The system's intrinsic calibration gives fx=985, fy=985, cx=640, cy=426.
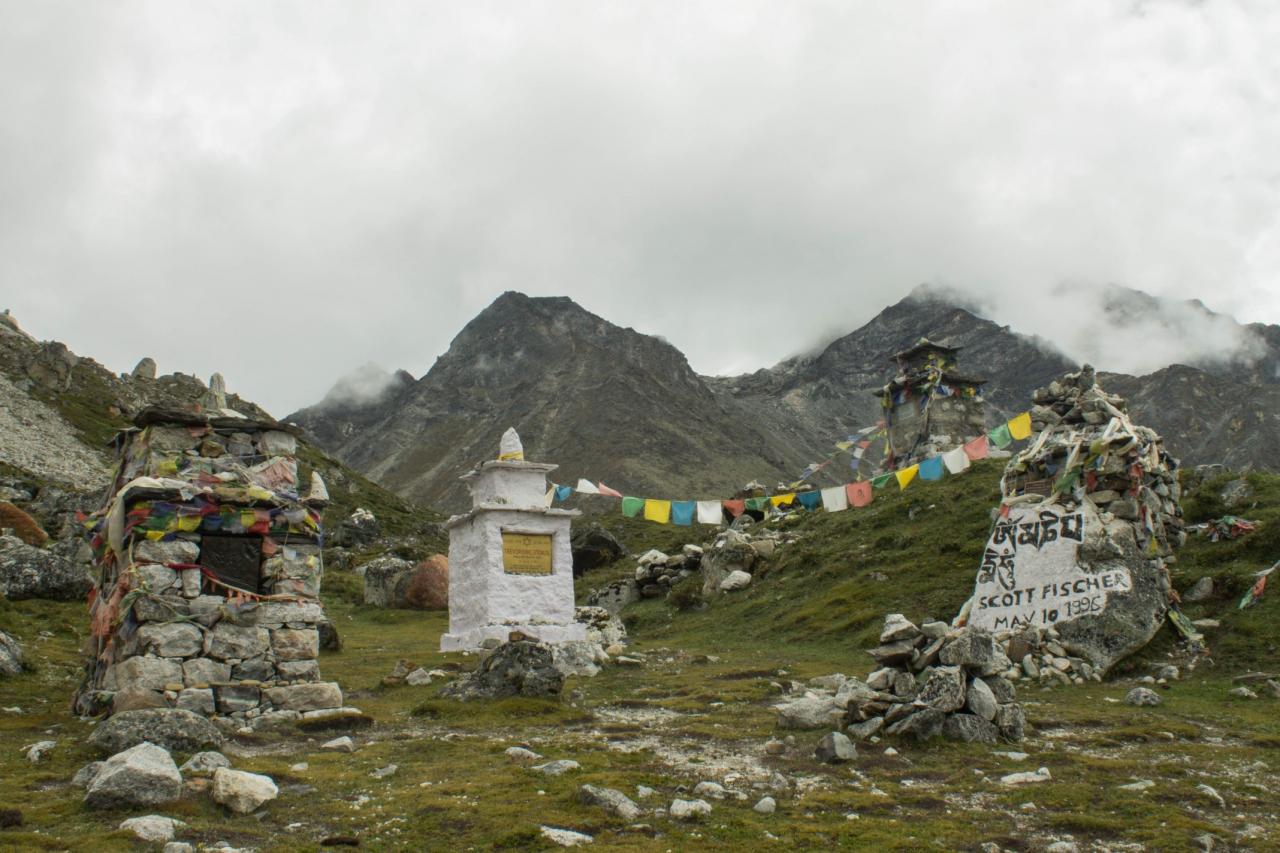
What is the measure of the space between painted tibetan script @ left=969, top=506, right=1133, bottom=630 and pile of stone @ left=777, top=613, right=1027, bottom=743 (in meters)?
5.45

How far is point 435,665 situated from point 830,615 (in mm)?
8841

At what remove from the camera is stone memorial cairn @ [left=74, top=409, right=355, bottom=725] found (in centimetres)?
1202

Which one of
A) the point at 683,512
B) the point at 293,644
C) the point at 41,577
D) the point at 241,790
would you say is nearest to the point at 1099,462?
the point at 683,512

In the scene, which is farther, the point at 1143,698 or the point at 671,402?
the point at 671,402

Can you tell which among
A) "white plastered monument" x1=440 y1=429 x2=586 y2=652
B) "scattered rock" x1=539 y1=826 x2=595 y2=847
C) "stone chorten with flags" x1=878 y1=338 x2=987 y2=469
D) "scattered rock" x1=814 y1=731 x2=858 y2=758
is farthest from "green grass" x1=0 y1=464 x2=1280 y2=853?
"stone chorten with flags" x1=878 y1=338 x2=987 y2=469

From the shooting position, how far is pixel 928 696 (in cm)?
1083

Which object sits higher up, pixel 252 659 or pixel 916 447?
pixel 916 447

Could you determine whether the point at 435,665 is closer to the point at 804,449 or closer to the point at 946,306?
the point at 804,449

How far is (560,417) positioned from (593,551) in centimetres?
8405

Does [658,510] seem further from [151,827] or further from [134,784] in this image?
[151,827]

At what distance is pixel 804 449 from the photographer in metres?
133

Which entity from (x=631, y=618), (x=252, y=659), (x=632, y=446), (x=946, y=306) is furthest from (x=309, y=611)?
(x=946, y=306)

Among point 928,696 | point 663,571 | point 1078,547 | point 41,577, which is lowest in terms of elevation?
point 928,696

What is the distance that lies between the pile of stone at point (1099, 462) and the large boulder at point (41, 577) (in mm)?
19357
